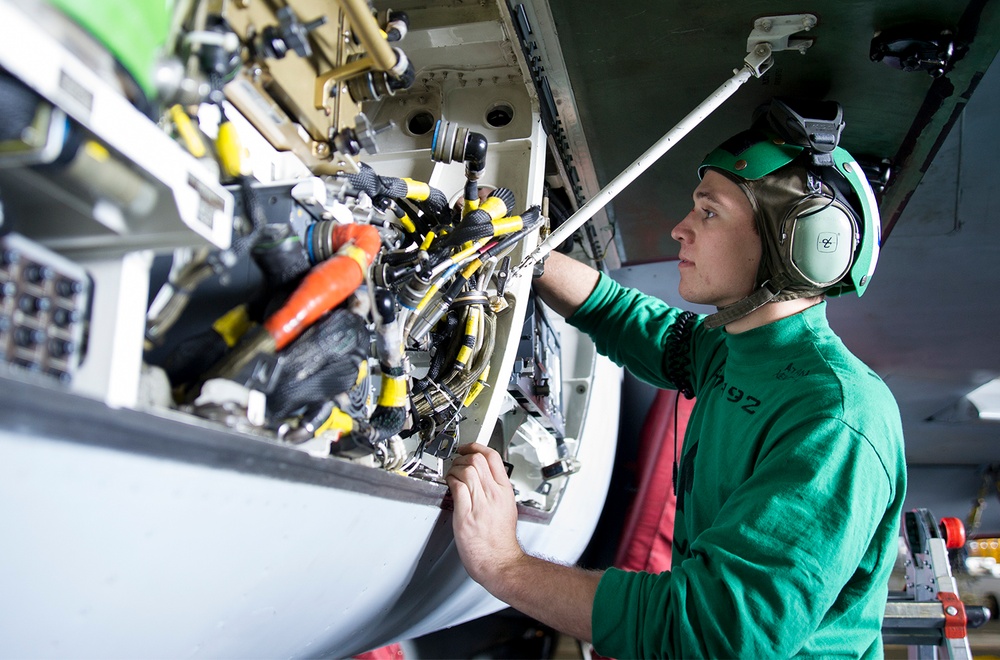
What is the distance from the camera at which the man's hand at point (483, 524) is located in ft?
3.68

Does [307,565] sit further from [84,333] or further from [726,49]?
[726,49]

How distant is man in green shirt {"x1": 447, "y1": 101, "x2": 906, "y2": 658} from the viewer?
3.28ft

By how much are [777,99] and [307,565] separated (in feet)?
3.85

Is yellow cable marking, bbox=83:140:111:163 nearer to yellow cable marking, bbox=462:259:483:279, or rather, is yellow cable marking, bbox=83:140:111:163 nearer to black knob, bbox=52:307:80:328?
black knob, bbox=52:307:80:328

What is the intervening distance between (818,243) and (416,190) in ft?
2.33

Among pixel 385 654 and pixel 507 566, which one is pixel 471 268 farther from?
pixel 385 654

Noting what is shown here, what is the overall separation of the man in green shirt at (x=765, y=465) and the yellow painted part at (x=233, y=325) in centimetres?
50

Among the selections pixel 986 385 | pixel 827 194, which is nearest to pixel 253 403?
pixel 827 194

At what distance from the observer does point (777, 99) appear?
139cm

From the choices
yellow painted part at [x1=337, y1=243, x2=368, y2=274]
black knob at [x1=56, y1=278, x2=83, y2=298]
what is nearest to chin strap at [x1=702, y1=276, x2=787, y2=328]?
yellow painted part at [x1=337, y1=243, x2=368, y2=274]

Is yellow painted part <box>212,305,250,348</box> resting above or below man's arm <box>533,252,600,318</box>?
below

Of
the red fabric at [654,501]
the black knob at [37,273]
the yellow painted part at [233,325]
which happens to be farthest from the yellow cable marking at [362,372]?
the red fabric at [654,501]

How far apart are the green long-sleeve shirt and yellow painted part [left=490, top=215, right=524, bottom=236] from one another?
0.50 meters

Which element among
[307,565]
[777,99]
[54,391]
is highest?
[777,99]
